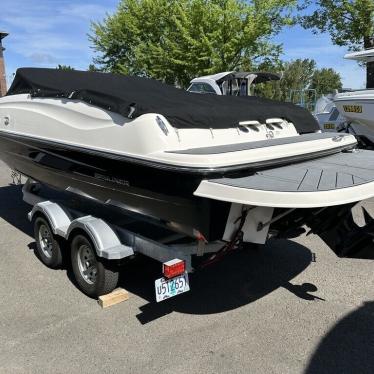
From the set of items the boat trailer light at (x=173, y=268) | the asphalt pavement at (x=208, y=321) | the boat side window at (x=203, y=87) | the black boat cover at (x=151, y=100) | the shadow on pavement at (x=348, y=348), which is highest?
the boat side window at (x=203, y=87)

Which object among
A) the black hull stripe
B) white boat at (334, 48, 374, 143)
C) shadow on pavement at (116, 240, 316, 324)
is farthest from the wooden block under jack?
white boat at (334, 48, 374, 143)

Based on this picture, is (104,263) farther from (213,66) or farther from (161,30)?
(161,30)

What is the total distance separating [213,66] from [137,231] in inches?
716

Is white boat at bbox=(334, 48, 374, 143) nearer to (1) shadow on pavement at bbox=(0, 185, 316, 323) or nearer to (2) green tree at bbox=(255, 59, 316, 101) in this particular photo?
(1) shadow on pavement at bbox=(0, 185, 316, 323)

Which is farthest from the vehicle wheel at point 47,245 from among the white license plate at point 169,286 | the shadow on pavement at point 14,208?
the white license plate at point 169,286

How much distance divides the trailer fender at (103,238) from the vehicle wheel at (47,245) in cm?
61

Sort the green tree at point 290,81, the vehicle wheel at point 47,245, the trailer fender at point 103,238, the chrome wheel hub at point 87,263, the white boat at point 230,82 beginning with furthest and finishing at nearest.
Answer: the green tree at point 290,81
the white boat at point 230,82
the vehicle wheel at point 47,245
the chrome wheel hub at point 87,263
the trailer fender at point 103,238

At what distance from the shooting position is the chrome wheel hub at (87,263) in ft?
13.5

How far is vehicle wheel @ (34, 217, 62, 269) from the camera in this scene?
4.65 metres

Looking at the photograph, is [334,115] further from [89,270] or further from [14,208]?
[89,270]

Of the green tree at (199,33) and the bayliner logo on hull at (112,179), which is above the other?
the green tree at (199,33)

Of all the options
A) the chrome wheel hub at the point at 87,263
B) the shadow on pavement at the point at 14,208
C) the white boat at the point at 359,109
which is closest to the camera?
the chrome wheel hub at the point at 87,263

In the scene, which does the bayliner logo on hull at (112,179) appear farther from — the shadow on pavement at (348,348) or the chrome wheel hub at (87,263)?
the shadow on pavement at (348,348)

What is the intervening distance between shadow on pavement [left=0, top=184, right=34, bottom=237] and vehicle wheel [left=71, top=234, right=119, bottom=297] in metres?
1.94
